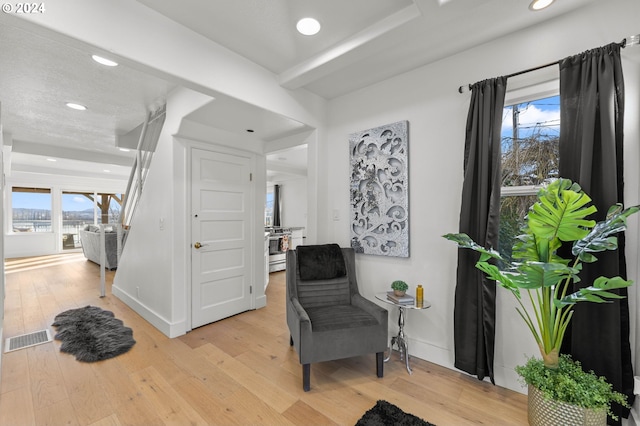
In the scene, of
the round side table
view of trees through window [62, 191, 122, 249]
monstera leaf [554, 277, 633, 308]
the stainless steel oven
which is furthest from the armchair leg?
view of trees through window [62, 191, 122, 249]

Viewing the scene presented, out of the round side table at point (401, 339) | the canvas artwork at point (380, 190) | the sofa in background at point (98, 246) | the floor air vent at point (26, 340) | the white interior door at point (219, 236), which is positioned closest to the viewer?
the round side table at point (401, 339)

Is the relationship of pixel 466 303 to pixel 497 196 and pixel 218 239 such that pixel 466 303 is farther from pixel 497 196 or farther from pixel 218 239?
pixel 218 239

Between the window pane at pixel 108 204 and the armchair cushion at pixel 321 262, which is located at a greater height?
the window pane at pixel 108 204

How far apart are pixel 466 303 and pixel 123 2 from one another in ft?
9.67

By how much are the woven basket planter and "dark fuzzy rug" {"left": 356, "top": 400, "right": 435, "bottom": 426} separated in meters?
0.57

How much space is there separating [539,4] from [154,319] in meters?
4.27

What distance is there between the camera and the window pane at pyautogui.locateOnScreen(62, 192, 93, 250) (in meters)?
8.31

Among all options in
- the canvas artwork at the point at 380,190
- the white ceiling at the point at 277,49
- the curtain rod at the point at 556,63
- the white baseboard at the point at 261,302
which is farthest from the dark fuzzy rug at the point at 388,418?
the white ceiling at the point at 277,49

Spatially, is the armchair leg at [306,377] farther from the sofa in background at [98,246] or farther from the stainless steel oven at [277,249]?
the sofa in background at [98,246]

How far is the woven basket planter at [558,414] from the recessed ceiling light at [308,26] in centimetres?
262

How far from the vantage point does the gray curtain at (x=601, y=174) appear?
1509 millimetres

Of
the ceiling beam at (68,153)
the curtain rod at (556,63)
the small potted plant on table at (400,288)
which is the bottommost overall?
the small potted plant on table at (400,288)

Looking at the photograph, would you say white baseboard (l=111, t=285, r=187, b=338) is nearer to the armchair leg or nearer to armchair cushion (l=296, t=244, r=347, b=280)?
armchair cushion (l=296, t=244, r=347, b=280)

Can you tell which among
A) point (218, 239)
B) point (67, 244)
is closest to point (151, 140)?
point (218, 239)
